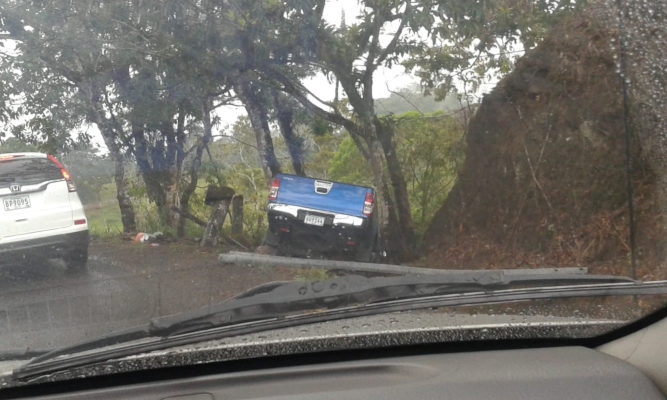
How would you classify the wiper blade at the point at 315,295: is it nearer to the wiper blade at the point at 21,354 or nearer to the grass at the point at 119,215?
the wiper blade at the point at 21,354

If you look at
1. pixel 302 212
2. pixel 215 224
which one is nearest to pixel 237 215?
pixel 215 224

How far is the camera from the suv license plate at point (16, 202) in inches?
187

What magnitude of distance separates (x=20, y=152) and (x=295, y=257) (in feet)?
6.13

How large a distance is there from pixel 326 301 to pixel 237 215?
1841 millimetres

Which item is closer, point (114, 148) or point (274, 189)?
point (274, 189)

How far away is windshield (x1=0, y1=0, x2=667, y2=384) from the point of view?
4.62 metres

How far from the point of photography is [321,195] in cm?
478

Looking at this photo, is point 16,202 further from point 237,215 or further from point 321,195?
point 321,195

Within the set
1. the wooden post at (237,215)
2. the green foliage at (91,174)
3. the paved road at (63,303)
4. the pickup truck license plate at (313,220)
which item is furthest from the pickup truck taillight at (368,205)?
the green foliage at (91,174)

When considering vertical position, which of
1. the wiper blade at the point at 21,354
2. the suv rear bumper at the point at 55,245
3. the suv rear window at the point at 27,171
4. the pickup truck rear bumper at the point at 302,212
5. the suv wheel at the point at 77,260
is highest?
the suv rear window at the point at 27,171

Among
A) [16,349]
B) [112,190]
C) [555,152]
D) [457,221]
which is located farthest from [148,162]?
[555,152]

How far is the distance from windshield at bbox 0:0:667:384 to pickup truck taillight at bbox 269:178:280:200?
1 cm

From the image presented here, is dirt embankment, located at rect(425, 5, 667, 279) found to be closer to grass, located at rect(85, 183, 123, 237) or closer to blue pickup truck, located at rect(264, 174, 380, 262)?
blue pickup truck, located at rect(264, 174, 380, 262)

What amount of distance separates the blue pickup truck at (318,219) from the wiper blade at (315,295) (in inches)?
42.8
